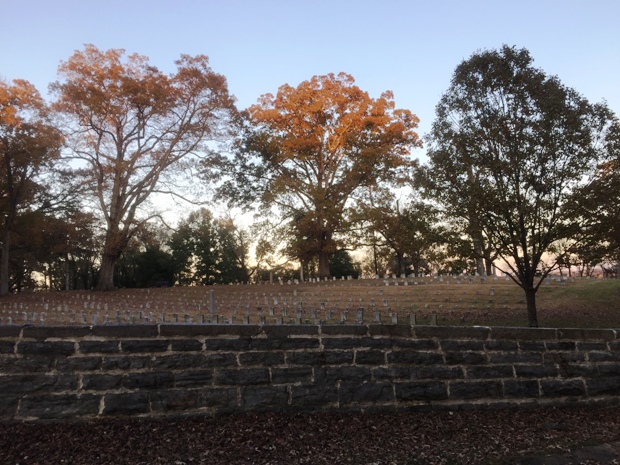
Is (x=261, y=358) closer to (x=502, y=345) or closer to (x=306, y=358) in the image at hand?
(x=306, y=358)

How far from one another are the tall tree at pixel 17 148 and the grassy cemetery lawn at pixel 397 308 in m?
9.60

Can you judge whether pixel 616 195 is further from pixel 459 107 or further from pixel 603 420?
pixel 603 420

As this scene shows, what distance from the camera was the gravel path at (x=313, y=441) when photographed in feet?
11.4

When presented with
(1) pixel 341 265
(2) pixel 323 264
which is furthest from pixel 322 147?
(1) pixel 341 265

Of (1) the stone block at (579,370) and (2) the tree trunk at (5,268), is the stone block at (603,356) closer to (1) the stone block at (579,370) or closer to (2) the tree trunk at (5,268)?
(1) the stone block at (579,370)

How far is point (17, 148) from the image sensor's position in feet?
76.3

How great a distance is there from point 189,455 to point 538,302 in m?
13.4

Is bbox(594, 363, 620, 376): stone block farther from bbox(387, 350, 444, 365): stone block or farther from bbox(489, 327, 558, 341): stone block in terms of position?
Result: bbox(387, 350, 444, 365): stone block

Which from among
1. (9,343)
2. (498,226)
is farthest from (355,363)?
(498,226)

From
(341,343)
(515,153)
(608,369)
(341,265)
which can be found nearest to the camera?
(341,343)

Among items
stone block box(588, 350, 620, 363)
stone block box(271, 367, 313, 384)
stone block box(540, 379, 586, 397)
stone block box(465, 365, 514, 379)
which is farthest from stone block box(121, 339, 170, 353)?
stone block box(588, 350, 620, 363)

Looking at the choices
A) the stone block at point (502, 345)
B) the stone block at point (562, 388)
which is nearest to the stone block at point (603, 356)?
the stone block at point (562, 388)

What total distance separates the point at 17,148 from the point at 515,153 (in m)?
23.9

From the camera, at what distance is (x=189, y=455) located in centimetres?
351
